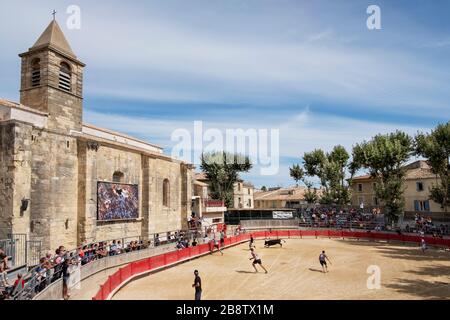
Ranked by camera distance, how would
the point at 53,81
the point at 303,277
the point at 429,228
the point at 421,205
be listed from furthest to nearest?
the point at 421,205 < the point at 429,228 < the point at 53,81 < the point at 303,277

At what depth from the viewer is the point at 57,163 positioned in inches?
944

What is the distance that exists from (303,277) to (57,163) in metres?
17.9

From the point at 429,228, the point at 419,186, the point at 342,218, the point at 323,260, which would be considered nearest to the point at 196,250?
the point at 323,260

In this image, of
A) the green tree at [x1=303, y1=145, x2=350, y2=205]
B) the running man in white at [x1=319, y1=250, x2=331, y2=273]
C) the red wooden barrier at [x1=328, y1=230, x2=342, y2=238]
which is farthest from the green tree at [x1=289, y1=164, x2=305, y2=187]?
the running man in white at [x1=319, y1=250, x2=331, y2=273]

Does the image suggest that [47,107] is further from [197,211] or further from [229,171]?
[229,171]

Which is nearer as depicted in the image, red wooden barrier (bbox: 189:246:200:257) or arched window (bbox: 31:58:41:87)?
arched window (bbox: 31:58:41:87)

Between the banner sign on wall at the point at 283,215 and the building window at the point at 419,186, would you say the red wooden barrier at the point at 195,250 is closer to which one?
the banner sign on wall at the point at 283,215

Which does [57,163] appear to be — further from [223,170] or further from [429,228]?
[223,170]

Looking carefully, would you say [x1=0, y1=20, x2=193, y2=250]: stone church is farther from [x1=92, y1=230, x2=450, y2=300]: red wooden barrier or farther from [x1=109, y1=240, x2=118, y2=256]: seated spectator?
[x1=92, y1=230, x2=450, y2=300]: red wooden barrier

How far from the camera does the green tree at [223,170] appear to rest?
60.9m

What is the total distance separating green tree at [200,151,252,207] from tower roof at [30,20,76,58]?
35716mm

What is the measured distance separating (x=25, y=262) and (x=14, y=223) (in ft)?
9.31

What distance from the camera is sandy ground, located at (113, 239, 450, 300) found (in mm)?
16609

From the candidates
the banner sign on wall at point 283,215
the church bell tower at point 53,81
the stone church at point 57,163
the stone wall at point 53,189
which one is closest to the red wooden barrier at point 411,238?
the banner sign on wall at point 283,215
